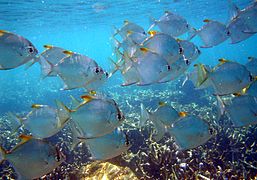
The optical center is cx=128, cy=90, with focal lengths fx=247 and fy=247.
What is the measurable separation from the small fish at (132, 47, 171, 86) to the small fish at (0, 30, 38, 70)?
5.40ft

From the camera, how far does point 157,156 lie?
20.5 ft

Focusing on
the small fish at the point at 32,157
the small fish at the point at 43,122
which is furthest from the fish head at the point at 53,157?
the small fish at the point at 43,122

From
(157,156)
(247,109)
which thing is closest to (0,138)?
(157,156)

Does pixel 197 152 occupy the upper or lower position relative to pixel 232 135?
upper

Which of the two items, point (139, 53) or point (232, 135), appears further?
point (232, 135)

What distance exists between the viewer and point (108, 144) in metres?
3.60

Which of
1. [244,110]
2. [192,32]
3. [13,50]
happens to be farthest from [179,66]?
[13,50]

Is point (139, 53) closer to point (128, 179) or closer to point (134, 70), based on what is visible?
point (134, 70)

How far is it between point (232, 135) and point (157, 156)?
3.27 m

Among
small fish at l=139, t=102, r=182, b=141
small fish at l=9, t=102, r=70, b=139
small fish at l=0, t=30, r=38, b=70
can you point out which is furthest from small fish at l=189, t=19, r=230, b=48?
small fish at l=0, t=30, r=38, b=70

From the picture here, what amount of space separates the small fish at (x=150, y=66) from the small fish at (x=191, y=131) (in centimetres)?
93

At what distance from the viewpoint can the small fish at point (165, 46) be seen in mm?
4156

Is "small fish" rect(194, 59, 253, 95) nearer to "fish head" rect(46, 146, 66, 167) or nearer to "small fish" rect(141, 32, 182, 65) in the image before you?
"small fish" rect(141, 32, 182, 65)

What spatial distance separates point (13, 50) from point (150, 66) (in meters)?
2.06
